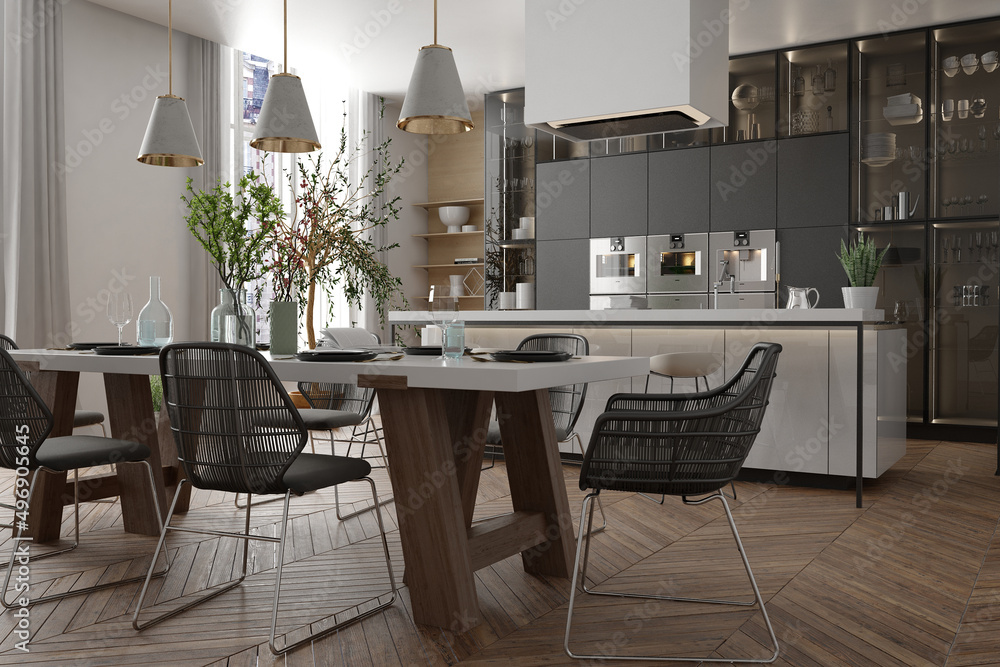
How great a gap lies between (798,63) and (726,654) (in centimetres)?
544

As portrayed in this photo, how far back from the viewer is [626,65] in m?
3.94

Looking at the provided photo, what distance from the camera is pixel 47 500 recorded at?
323cm

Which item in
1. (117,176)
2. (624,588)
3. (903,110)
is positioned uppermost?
(903,110)

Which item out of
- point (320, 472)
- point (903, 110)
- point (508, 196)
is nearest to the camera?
point (320, 472)

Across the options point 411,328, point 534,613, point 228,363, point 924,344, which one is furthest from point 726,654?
point 411,328

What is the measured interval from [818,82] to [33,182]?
5.43 meters

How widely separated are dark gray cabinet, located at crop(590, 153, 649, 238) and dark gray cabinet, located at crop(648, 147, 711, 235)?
9 centimetres

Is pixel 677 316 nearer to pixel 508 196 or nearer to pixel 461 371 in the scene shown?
pixel 461 371

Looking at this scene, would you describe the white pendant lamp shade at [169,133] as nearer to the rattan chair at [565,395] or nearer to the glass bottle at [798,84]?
the rattan chair at [565,395]

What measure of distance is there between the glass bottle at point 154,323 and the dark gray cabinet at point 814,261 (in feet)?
15.2

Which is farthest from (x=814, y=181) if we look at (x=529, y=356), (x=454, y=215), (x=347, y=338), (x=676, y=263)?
(x=529, y=356)

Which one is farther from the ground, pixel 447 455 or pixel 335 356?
pixel 335 356

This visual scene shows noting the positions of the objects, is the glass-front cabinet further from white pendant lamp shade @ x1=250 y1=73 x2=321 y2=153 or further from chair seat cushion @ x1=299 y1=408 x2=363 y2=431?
white pendant lamp shade @ x1=250 y1=73 x2=321 y2=153

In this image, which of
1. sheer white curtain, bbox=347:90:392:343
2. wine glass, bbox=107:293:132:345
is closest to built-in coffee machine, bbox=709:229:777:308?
sheer white curtain, bbox=347:90:392:343
